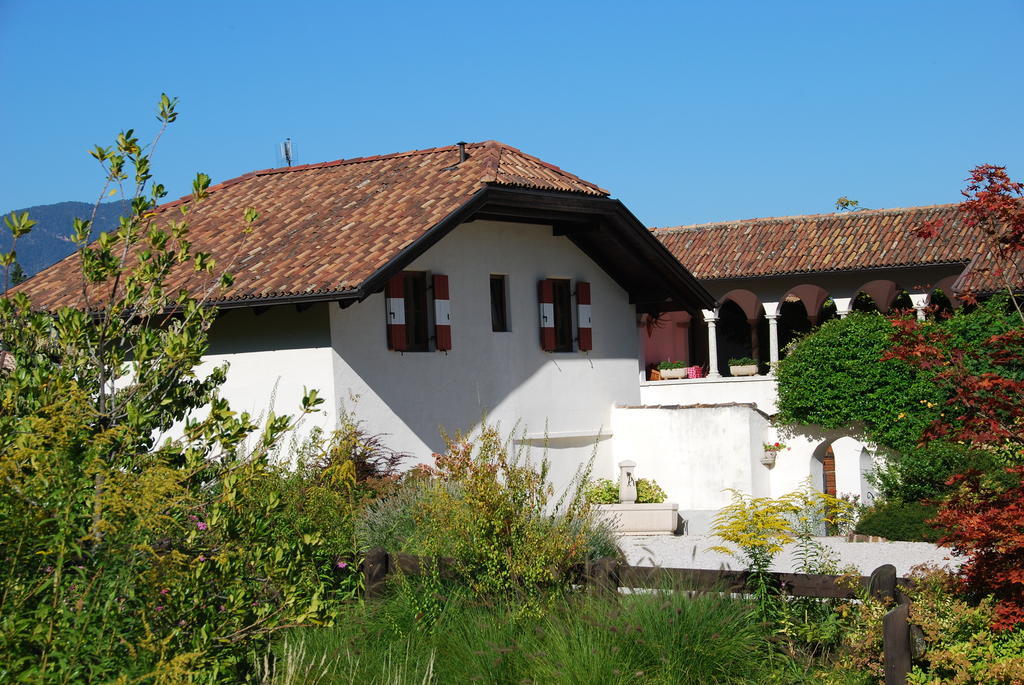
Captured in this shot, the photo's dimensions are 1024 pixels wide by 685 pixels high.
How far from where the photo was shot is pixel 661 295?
20.9m

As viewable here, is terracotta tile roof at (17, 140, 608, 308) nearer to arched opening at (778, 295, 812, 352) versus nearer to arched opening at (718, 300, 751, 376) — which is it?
arched opening at (778, 295, 812, 352)

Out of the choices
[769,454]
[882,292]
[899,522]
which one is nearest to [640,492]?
[769,454]

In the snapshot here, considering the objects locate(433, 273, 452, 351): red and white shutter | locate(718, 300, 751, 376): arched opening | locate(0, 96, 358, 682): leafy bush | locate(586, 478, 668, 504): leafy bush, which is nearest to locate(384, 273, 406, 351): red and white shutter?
locate(433, 273, 452, 351): red and white shutter

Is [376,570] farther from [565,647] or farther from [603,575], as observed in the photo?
[565,647]

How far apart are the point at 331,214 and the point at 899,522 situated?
376 inches

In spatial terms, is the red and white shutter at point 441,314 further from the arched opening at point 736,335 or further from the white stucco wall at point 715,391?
the arched opening at point 736,335

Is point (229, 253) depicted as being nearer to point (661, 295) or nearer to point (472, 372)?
point (472, 372)

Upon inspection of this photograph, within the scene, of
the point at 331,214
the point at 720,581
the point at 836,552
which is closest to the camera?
the point at 720,581

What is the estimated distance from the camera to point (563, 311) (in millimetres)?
19766

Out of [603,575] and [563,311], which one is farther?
[563,311]

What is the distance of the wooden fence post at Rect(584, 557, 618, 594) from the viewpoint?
7.19m

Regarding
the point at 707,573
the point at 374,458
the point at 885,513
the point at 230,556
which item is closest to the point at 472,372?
the point at 374,458

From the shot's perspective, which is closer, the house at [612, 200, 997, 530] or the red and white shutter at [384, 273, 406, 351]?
the red and white shutter at [384, 273, 406, 351]

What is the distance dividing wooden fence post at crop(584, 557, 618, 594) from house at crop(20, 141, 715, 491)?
5.61 m
